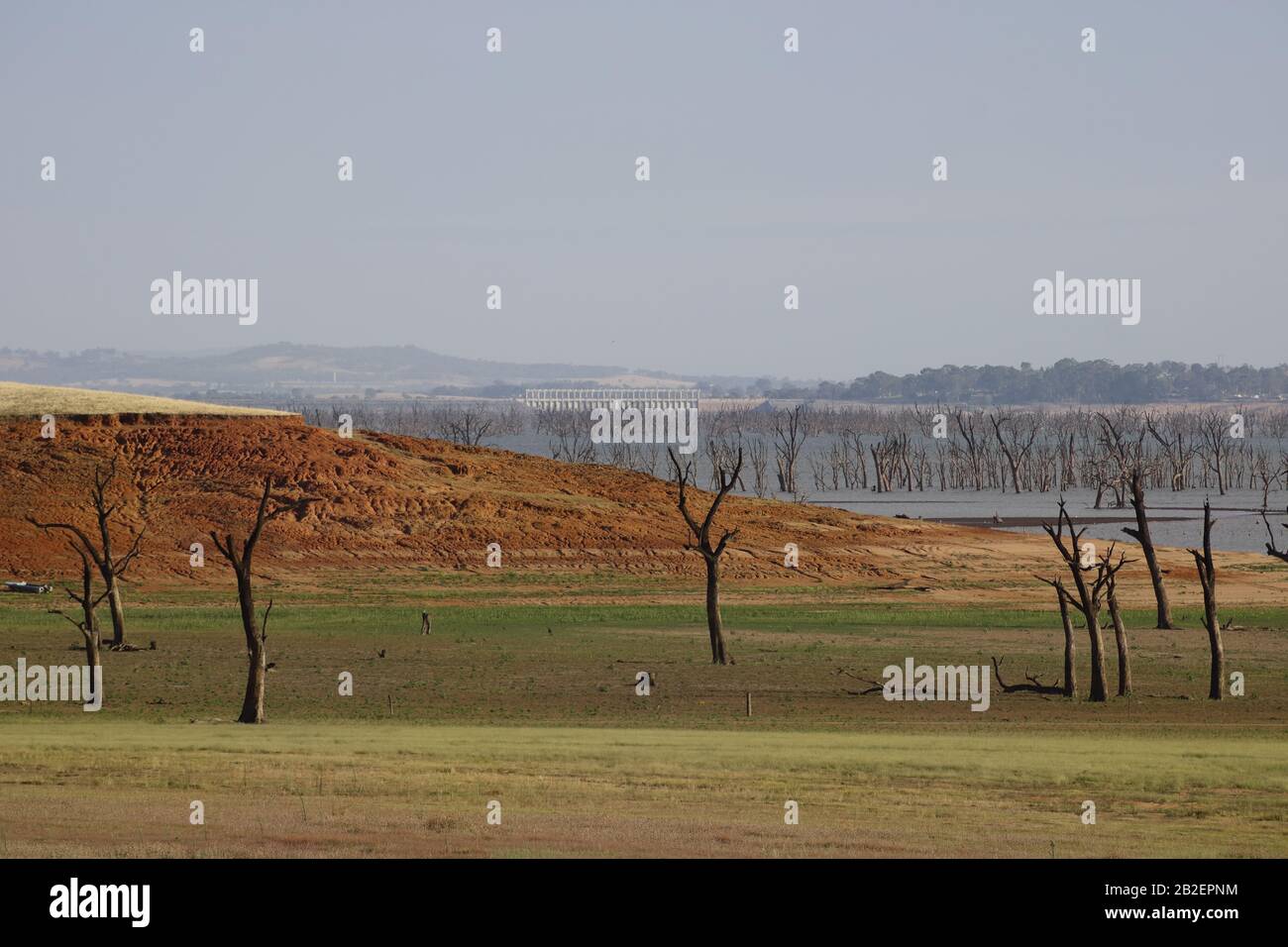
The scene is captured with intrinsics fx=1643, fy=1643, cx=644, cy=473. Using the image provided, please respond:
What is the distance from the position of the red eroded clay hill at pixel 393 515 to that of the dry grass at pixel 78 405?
7.90ft

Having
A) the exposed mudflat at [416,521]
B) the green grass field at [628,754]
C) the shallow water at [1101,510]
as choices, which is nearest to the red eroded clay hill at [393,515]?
the exposed mudflat at [416,521]

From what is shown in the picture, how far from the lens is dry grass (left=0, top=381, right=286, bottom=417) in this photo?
100625 mm

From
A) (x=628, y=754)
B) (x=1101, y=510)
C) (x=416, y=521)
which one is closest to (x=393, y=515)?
(x=416, y=521)

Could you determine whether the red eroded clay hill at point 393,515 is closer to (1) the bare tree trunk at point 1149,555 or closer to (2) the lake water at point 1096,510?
(1) the bare tree trunk at point 1149,555

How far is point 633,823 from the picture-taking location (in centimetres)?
2088

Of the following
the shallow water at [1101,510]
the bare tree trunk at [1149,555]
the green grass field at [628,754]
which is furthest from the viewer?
the shallow water at [1101,510]

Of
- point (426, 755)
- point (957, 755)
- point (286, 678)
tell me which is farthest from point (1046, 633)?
point (426, 755)

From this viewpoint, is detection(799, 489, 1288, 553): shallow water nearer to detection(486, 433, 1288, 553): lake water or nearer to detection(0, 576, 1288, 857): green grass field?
detection(486, 433, 1288, 553): lake water

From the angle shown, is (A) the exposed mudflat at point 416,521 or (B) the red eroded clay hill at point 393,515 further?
(B) the red eroded clay hill at point 393,515

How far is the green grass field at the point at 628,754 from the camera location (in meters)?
20.0

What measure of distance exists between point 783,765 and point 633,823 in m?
5.54

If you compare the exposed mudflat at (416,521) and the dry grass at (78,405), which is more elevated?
the dry grass at (78,405)

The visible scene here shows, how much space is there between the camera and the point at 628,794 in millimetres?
23078

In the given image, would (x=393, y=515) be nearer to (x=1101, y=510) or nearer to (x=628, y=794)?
(x=628, y=794)
